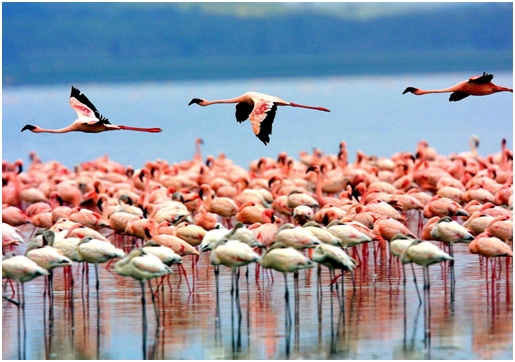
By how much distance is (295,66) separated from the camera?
2496 inches

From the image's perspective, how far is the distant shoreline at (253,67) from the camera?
57.4m

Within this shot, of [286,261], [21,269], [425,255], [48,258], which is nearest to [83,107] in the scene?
[48,258]

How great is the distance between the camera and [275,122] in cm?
4416

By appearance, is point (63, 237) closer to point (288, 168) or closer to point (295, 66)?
point (288, 168)

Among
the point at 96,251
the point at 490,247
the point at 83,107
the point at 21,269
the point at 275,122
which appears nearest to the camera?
the point at 21,269

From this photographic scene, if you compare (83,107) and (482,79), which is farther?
(83,107)

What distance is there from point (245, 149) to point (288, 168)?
1409 cm

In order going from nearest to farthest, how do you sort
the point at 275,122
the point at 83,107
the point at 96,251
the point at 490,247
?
the point at 96,251 → the point at 490,247 → the point at 83,107 → the point at 275,122

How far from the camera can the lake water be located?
106ft

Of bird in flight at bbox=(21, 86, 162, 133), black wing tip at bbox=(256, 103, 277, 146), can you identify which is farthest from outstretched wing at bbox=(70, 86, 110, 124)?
black wing tip at bbox=(256, 103, 277, 146)

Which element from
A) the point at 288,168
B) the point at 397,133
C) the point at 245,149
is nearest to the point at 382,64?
the point at 397,133

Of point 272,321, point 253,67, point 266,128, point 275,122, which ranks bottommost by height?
point 272,321

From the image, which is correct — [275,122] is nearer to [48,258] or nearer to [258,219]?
[258,219]

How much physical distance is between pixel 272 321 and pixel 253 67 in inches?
1996
